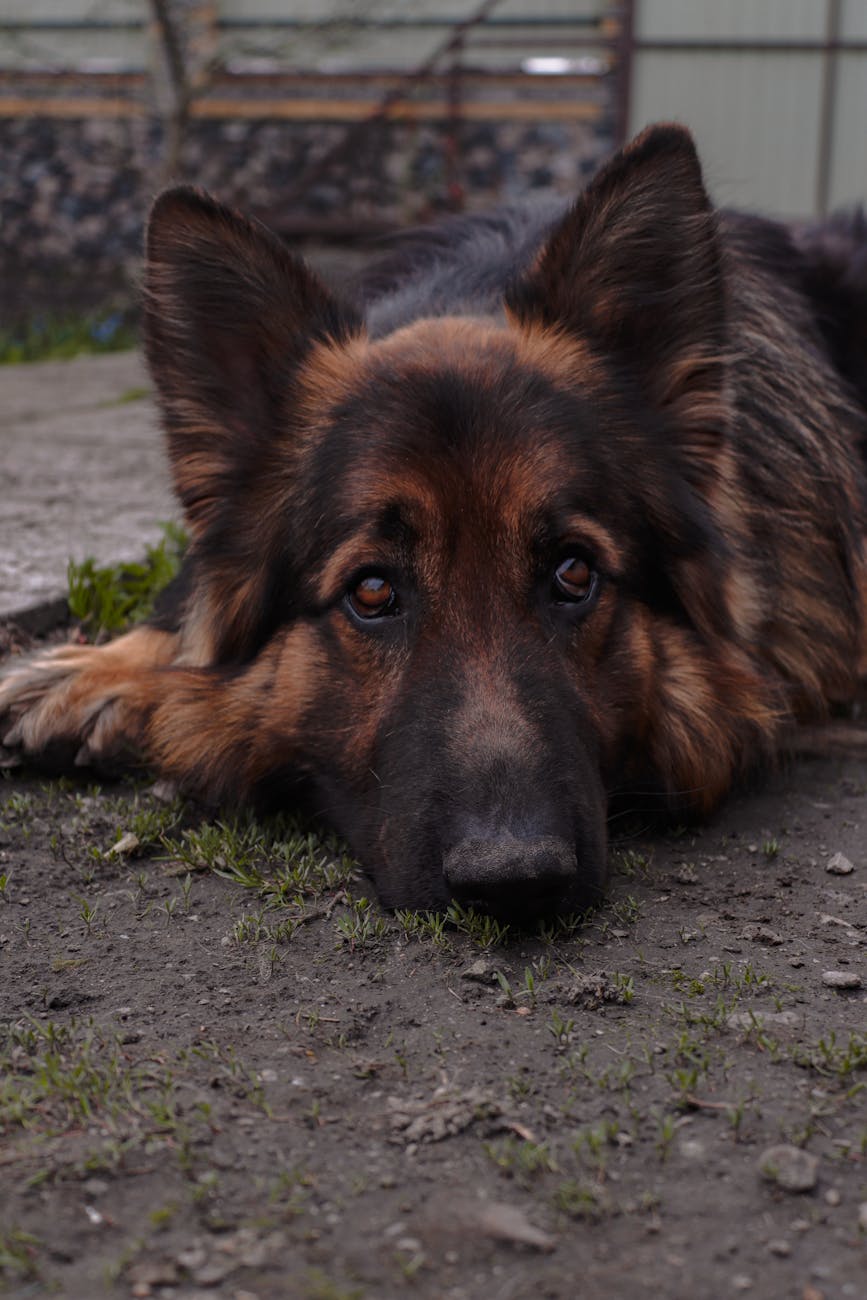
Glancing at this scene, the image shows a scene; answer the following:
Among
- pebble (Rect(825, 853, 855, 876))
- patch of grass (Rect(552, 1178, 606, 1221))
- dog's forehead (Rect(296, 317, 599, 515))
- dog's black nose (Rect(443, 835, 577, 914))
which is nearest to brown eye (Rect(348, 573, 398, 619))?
dog's forehead (Rect(296, 317, 599, 515))

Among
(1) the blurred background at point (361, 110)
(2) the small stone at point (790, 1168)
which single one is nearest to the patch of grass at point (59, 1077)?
(2) the small stone at point (790, 1168)

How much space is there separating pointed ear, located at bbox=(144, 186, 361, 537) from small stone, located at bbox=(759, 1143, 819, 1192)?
2.27 meters

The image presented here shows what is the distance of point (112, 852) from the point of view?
3412mm

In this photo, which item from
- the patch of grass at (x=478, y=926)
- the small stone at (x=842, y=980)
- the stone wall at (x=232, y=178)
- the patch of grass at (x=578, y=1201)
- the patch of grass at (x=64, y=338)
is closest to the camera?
the patch of grass at (x=578, y=1201)

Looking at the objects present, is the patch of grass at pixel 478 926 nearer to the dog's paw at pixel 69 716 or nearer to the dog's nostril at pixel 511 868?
the dog's nostril at pixel 511 868

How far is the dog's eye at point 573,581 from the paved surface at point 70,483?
4.21 feet

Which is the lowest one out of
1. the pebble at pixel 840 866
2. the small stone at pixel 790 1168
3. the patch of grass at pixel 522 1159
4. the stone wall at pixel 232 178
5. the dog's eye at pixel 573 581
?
the pebble at pixel 840 866

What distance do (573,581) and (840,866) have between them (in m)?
0.91

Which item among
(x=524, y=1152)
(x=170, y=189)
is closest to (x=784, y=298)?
(x=170, y=189)

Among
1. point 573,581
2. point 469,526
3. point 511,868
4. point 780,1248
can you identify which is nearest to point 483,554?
point 469,526

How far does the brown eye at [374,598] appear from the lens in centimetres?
330

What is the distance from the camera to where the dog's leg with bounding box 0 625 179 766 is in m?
3.93

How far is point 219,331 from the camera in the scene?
3.78 metres

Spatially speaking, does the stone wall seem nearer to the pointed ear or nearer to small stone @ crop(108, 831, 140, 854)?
the pointed ear
